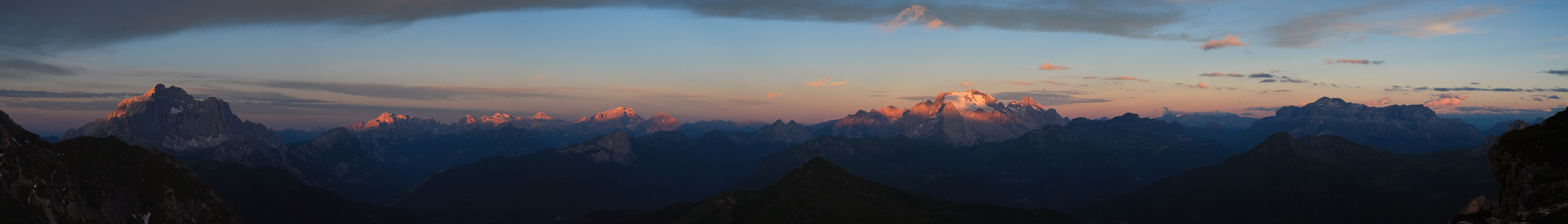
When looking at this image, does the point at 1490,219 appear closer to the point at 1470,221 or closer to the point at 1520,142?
the point at 1470,221

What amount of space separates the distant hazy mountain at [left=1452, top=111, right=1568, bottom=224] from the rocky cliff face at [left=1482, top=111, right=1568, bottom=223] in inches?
2.5

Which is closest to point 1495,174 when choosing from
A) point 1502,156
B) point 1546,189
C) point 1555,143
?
point 1502,156

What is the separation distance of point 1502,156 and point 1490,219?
23617 mm

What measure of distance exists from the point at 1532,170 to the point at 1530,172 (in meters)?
0.33

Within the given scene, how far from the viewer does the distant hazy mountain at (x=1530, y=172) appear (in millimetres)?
87125

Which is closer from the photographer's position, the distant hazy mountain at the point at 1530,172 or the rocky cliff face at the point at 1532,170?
the rocky cliff face at the point at 1532,170

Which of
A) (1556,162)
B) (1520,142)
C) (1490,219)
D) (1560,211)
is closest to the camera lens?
(1560,211)

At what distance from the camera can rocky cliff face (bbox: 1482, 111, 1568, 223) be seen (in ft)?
283

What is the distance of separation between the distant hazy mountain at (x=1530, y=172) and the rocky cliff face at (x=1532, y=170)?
6 centimetres

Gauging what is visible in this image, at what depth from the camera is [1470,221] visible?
93750 millimetres

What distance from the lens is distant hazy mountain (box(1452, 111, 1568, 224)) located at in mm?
87125

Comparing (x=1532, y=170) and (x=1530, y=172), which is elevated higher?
(x=1532, y=170)

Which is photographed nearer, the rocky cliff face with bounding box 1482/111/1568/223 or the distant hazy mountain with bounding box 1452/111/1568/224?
the rocky cliff face with bounding box 1482/111/1568/223

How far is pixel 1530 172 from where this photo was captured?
9850 cm
